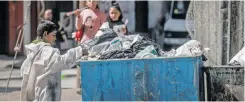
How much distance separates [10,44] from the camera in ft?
45.0

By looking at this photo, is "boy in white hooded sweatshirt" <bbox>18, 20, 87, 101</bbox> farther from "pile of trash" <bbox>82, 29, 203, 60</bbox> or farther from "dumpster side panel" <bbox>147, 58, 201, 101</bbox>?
"dumpster side panel" <bbox>147, 58, 201, 101</bbox>

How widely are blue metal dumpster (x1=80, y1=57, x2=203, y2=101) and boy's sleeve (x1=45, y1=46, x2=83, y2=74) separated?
97 millimetres

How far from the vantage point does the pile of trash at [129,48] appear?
530 cm

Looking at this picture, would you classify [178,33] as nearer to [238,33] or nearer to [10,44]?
[10,44]

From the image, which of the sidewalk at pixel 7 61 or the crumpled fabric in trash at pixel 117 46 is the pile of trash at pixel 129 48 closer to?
the crumpled fabric in trash at pixel 117 46

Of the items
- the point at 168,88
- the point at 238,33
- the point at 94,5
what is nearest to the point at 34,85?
the point at 168,88

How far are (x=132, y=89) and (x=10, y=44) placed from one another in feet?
29.3

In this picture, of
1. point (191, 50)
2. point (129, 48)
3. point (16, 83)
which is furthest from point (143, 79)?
point (16, 83)

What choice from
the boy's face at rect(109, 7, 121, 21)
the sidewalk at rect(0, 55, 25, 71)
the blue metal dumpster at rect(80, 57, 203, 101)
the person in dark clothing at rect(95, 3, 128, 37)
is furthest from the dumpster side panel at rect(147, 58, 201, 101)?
the sidewalk at rect(0, 55, 25, 71)

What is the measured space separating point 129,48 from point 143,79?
1.36 ft

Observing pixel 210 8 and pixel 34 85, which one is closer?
pixel 34 85

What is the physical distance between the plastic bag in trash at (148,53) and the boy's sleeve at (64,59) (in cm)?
59

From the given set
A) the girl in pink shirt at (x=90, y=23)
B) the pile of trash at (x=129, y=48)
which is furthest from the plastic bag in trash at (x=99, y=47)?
the girl in pink shirt at (x=90, y=23)

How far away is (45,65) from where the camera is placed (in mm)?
5391
